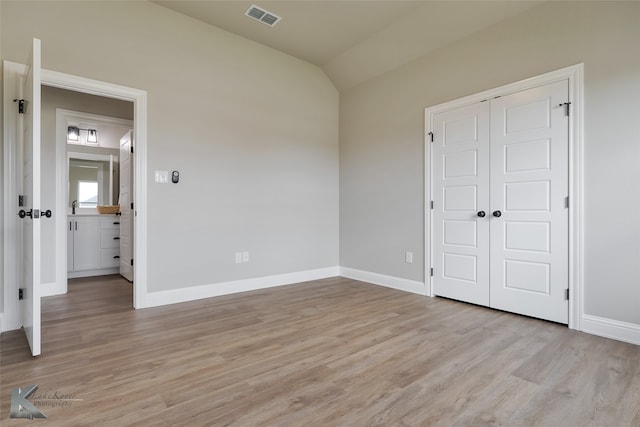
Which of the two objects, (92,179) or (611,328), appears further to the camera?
(92,179)

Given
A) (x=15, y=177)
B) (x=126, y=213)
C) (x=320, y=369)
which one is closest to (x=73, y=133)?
(x=126, y=213)

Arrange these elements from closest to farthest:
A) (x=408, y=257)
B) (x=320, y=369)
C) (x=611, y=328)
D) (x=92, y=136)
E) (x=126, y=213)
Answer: (x=320, y=369) < (x=611, y=328) < (x=408, y=257) < (x=126, y=213) < (x=92, y=136)

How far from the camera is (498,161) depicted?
9.96 ft

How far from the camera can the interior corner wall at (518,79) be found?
91.8 inches

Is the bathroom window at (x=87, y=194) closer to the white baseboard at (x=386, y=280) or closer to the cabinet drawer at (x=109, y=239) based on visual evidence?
the cabinet drawer at (x=109, y=239)

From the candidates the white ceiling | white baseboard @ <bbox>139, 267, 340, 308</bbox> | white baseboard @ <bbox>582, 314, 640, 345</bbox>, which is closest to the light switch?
white baseboard @ <bbox>139, 267, 340, 308</bbox>

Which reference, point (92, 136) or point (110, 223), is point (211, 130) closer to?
point (110, 223)

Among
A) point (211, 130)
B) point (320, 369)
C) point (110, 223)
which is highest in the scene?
point (211, 130)

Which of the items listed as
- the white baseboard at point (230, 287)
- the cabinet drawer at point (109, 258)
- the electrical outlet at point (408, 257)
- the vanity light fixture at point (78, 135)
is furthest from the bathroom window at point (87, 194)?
the electrical outlet at point (408, 257)

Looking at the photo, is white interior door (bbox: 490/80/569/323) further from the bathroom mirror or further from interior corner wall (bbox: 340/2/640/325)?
the bathroom mirror

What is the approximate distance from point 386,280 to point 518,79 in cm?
266

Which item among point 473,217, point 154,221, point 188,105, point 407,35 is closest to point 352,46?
point 407,35

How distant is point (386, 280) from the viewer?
161 inches

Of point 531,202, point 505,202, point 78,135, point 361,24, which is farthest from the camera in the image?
point 78,135
